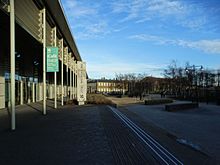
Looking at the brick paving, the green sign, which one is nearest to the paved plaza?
the brick paving

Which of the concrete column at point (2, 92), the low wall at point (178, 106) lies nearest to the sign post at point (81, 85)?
the low wall at point (178, 106)

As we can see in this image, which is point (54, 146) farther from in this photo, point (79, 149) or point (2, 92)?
point (2, 92)

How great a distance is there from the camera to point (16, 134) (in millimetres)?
11117

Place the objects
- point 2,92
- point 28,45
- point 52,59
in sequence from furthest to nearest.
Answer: point 28,45 < point 2,92 < point 52,59

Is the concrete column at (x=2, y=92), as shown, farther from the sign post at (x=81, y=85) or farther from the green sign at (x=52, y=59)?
the sign post at (x=81, y=85)

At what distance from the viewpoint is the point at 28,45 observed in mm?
24734

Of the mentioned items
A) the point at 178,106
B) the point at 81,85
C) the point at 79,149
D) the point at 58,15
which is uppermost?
the point at 58,15

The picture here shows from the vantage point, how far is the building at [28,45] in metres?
13.4

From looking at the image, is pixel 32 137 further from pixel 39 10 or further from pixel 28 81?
pixel 28 81

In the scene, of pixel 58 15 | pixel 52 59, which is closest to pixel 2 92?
pixel 52 59

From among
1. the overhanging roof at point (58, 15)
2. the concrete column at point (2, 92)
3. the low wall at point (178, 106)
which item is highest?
the overhanging roof at point (58, 15)

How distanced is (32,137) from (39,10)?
12.8m

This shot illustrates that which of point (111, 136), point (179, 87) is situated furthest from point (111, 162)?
point (179, 87)

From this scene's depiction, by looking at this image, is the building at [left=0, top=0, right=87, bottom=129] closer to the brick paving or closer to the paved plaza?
A: the brick paving
